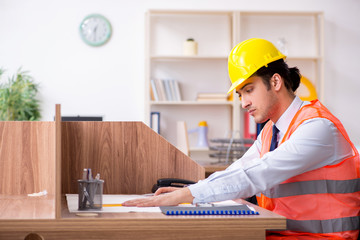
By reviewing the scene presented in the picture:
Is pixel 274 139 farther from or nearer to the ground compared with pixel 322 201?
farther from the ground

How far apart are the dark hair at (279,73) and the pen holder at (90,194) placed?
666 mm

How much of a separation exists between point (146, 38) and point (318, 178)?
3.71 meters

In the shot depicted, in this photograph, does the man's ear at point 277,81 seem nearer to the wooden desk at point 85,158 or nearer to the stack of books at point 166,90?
the wooden desk at point 85,158

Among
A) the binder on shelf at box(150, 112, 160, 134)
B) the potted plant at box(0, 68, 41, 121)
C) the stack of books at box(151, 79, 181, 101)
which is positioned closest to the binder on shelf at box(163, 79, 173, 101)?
the stack of books at box(151, 79, 181, 101)

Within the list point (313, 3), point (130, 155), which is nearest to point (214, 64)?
point (313, 3)

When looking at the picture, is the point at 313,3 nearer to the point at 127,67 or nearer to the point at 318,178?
the point at 127,67

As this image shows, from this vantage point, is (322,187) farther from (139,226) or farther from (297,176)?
(139,226)

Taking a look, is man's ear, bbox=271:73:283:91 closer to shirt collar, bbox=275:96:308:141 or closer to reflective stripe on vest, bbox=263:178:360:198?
shirt collar, bbox=275:96:308:141

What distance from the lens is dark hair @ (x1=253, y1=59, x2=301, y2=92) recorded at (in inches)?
72.7

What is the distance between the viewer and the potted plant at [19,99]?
491 cm

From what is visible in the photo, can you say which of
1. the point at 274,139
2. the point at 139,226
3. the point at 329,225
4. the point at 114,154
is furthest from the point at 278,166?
the point at 114,154

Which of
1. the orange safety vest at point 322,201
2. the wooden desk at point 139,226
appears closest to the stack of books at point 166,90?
the orange safety vest at point 322,201

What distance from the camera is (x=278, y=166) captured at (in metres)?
1.58

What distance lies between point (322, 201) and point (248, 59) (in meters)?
0.53
